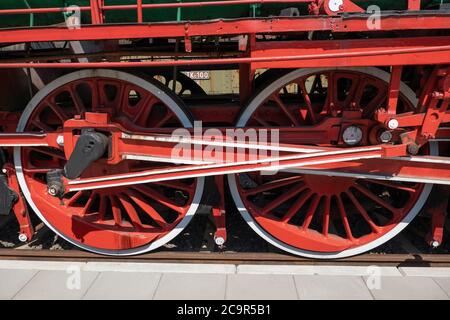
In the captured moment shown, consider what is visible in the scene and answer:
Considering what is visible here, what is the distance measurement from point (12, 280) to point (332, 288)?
7.55 ft

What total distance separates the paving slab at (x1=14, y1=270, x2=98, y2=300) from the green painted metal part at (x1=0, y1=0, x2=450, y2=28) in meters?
1.78

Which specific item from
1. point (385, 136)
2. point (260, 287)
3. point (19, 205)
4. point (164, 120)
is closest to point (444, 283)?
point (385, 136)

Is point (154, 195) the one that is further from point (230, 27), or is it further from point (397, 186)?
point (397, 186)

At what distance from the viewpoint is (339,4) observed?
2168mm

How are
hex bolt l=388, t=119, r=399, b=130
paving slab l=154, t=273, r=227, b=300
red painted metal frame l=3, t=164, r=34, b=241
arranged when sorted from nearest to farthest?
hex bolt l=388, t=119, r=399, b=130
paving slab l=154, t=273, r=227, b=300
red painted metal frame l=3, t=164, r=34, b=241

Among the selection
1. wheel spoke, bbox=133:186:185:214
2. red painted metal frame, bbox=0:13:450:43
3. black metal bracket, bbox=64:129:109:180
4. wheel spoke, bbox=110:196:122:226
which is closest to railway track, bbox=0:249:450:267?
wheel spoke, bbox=110:196:122:226

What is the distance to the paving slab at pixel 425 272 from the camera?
2.78 m

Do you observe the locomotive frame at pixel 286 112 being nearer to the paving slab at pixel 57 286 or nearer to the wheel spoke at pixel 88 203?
the wheel spoke at pixel 88 203

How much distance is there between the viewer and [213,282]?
8.94ft

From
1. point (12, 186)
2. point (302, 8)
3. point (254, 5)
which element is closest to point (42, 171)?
point (12, 186)

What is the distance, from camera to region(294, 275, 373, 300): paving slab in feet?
8.43

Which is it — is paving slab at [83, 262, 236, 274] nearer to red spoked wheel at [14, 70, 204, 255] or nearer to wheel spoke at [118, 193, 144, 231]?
red spoked wheel at [14, 70, 204, 255]

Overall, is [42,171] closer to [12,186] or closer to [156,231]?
[12,186]

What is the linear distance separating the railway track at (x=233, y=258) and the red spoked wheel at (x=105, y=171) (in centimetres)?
9
